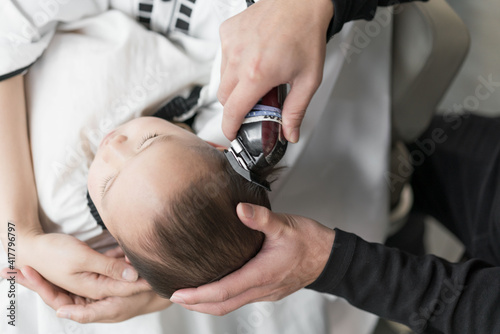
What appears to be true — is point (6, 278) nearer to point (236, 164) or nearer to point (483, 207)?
point (236, 164)

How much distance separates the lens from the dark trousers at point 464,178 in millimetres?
972

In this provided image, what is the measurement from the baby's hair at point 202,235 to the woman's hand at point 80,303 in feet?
0.37

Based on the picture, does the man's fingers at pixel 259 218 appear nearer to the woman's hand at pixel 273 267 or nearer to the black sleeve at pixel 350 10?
the woman's hand at pixel 273 267

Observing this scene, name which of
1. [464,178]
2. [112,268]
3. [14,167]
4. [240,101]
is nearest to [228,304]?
[112,268]

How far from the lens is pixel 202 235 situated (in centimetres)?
69

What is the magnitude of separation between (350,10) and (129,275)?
0.58 m

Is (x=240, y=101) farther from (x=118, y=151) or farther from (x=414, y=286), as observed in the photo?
(x=414, y=286)

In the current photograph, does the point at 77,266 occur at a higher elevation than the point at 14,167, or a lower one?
lower

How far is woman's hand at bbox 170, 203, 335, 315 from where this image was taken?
694 millimetres

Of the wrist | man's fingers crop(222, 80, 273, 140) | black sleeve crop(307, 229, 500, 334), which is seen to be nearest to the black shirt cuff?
black sleeve crop(307, 229, 500, 334)

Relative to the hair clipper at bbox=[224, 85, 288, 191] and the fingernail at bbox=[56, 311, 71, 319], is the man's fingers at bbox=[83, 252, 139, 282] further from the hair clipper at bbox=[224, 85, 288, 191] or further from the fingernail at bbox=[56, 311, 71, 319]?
the hair clipper at bbox=[224, 85, 288, 191]

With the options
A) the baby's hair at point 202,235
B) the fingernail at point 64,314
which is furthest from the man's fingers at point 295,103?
the fingernail at point 64,314

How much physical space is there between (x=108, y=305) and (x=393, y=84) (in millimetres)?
773

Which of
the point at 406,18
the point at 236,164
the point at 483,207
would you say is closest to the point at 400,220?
the point at 483,207
